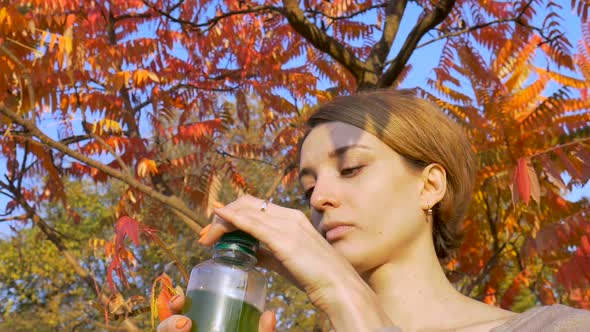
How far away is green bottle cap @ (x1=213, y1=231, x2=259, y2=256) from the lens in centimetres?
122

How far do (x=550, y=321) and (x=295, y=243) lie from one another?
70cm

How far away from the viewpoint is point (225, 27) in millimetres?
6609

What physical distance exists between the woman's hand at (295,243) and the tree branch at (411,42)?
2919 millimetres

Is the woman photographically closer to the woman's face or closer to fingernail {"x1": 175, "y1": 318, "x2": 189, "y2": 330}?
the woman's face

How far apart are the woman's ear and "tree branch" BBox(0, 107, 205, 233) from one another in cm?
249

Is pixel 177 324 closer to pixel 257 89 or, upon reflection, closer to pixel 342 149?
pixel 342 149

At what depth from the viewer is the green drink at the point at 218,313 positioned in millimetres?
1187

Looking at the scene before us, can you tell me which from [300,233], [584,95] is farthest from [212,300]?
[584,95]

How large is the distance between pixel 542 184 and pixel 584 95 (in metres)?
1.71

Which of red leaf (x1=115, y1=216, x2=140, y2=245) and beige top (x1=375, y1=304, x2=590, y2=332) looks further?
red leaf (x1=115, y1=216, x2=140, y2=245)

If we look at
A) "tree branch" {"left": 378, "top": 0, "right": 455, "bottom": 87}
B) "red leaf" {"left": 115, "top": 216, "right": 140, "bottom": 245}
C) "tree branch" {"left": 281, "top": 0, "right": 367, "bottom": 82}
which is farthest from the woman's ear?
"tree branch" {"left": 281, "top": 0, "right": 367, "bottom": 82}

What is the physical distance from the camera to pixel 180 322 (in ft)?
3.93

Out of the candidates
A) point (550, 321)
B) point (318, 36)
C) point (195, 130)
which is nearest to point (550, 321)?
point (550, 321)

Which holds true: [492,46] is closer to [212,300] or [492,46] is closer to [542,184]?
[542,184]
